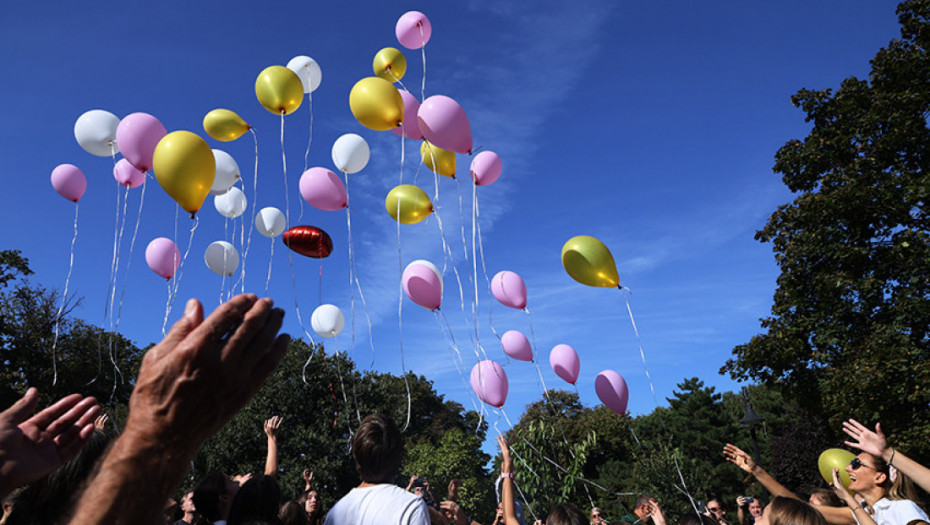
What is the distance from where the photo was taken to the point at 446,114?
23.5ft

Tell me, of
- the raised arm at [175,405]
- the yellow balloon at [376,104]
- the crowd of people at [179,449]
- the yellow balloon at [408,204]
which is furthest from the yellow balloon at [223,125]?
the raised arm at [175,405]

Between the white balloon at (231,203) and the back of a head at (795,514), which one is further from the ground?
the white balloon at (231,203)

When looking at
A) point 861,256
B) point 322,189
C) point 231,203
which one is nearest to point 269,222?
point 231,203

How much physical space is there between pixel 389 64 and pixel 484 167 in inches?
88.5

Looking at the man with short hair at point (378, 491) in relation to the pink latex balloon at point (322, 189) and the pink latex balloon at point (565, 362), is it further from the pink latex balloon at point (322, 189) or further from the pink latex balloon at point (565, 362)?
the pink latex balloon at point (565, 362)

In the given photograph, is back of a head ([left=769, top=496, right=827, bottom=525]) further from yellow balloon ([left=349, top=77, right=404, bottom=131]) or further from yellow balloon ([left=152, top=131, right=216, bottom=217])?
yellow balloon ([left=152, top=131, right=216, bottom=217])

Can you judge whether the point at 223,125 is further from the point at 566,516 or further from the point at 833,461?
the point at 833,461

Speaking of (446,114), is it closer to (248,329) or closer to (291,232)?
(291,232)

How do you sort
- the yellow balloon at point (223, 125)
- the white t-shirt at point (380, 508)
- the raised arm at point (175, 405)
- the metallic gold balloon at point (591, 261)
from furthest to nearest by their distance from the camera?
1. the yellow balloon at point (223, 125)
2. the metallic gold balloon at point (591, 261)
3. the white t-shirt at point (380, 508)
4. the raised arm at point (175, 405)

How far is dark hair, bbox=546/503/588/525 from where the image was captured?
3.32 m

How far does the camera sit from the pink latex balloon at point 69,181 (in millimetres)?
9422

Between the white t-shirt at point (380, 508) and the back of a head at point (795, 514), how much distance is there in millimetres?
1790

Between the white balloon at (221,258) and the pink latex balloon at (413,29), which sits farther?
the white balloon at (221,258)

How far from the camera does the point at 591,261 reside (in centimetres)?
800
